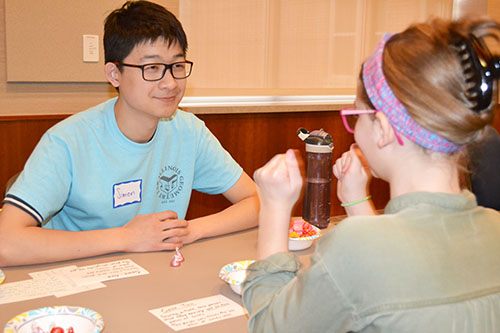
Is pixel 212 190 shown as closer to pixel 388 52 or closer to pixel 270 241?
pixel 270 241

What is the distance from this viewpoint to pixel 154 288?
1.38 m

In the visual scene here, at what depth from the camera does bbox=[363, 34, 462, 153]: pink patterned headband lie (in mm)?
959

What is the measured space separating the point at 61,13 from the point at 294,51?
1.73 meters

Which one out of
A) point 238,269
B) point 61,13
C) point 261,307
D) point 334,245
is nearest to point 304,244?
point 238,269

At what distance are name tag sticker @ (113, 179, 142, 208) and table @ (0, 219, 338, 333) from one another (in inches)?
12.3

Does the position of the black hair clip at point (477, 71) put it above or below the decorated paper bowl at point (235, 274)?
above

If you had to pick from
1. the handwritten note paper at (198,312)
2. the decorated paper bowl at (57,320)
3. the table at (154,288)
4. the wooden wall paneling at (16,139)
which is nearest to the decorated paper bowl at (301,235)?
the table at (154,288)

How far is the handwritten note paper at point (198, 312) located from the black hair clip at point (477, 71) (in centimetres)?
69

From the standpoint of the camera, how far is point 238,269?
1476 millimetres

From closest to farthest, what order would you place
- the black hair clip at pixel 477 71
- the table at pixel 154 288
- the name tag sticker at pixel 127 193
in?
the black hair clip at pixel 477 71 → the table at pixel 154 288 → the name tag sticker at pixel 127 193

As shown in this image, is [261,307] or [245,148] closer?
[261,307]

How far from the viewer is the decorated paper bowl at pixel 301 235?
5.57ft

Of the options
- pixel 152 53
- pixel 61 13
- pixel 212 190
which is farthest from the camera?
pixel 61 13

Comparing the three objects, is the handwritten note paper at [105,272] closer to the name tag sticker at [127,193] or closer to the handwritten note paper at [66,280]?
the handwritten note paper at [66,280]
